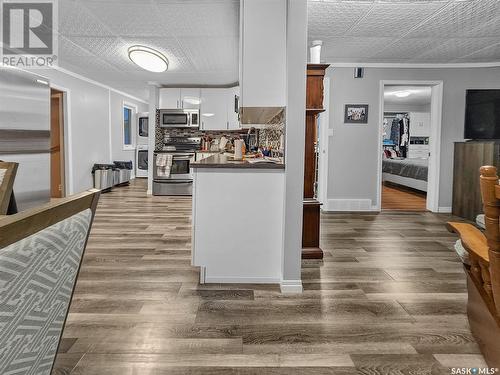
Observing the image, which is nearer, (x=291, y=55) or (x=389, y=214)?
(x=291, y=55)

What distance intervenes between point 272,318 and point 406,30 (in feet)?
11.6

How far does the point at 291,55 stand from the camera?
7.87 feet

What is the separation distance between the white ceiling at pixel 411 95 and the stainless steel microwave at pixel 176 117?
435cm

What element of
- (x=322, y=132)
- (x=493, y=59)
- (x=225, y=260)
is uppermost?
(x=493, y=59)

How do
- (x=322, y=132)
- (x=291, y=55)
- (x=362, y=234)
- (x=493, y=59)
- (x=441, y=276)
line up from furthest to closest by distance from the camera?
(x=322, y=132)
(x=493, y=59)
(x=362, y=234)
(x=441, y=276)
(x=291, y=55)

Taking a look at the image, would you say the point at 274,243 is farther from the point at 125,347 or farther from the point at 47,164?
the point at 47,164

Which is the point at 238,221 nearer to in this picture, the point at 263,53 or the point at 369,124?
the point at 263,53

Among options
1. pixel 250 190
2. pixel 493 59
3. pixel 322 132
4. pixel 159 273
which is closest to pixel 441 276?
pixel 250 190

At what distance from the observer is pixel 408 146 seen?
11320 millimetres

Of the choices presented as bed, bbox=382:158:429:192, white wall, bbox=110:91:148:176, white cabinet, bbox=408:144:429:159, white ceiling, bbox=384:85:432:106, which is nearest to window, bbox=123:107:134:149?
white wall, bbox=110:91:148:176

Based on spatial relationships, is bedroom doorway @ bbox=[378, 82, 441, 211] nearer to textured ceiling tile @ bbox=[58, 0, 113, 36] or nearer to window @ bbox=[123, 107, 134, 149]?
textured ceiling tile @ bbox=[58, 0, 113, 36]

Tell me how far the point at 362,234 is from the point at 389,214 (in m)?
1.54

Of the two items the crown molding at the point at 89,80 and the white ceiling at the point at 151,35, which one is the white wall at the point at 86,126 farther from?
the white ceiling at the point at 151,35

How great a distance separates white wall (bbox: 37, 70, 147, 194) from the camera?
6.19 m
